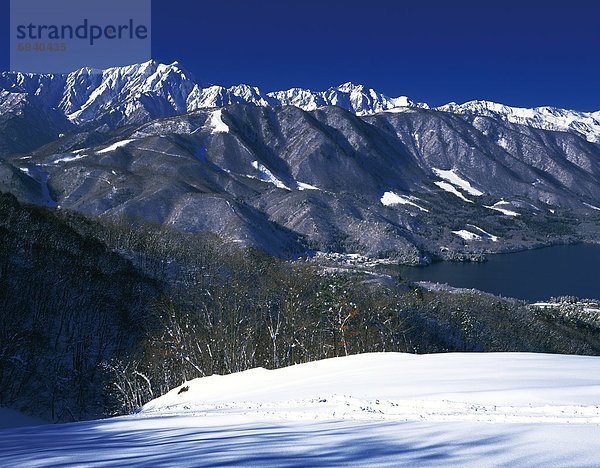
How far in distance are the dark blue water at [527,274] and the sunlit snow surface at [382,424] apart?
114494mm

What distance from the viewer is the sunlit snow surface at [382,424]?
3938mm

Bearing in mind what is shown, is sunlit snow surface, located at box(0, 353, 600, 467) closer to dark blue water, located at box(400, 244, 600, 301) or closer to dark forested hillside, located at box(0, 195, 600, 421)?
dark forested hillside, located at box(0, 195, 600, 421)

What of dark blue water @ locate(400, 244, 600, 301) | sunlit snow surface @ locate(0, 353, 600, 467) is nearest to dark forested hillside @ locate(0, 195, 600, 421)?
sunlit snow surface @ locate(0, 353, 600, 467)

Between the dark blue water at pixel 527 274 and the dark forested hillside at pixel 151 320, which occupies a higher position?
the dark blue water at pixel 527 274

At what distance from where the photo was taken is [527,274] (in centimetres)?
13825

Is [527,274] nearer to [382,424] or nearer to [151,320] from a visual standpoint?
[151,320]

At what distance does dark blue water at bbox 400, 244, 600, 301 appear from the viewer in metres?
118

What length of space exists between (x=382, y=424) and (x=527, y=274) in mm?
151316

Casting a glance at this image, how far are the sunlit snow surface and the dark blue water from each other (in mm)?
114494

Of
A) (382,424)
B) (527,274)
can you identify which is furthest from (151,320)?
(527,274)

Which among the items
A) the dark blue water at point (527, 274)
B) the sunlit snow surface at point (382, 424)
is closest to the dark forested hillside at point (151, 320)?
the sunlit snow surface at point (382, 424)

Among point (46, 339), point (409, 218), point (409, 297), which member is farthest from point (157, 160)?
point (46, 339)

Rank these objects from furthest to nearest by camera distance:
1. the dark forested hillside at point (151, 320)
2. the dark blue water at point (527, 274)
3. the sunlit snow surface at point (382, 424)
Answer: the dark blue water at point (527, 274), the dark forested hillside at point (151, 320), the sunlit snow surface at point (382, 424)

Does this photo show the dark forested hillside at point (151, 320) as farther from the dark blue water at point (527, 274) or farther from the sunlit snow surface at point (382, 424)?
the dark blue water at point (527, 274)
